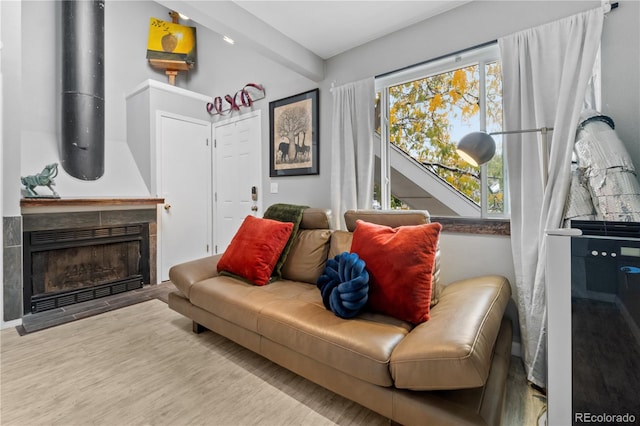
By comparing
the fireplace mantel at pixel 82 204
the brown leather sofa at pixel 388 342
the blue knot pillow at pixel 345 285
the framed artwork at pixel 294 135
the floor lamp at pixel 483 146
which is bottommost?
the brown leather sofa at pixel 388 342

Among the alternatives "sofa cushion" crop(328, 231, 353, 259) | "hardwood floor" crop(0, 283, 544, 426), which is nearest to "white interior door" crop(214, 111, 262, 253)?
"sofa cushion" crop(328, 231, 353, 259)

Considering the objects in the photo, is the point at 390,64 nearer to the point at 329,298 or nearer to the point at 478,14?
the point at 478,14

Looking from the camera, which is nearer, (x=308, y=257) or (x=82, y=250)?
(x=308, y=257)

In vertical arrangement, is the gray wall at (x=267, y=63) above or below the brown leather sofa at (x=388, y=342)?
above

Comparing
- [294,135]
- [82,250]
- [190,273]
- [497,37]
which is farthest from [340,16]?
[82,250]

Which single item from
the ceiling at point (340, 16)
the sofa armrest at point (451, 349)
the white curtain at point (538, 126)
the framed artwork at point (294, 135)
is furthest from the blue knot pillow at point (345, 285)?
the ceiling at point (340, 16)

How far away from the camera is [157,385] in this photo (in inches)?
64.4

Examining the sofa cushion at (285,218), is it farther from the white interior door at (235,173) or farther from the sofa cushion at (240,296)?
the white interior door at (235,173)

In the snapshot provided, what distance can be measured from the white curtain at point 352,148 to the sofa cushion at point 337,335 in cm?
114

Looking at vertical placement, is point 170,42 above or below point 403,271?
above

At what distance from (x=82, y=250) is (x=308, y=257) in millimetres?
2624

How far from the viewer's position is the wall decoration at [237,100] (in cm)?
345

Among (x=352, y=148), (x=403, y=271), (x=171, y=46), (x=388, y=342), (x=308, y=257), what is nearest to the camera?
(x=388, y=342)

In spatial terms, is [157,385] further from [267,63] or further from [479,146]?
[267,63]
